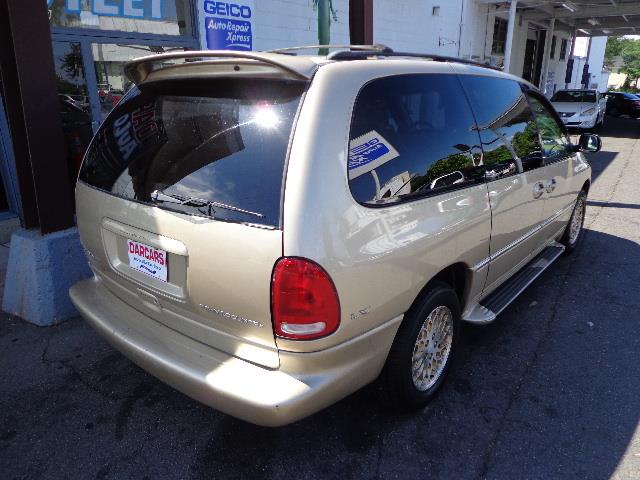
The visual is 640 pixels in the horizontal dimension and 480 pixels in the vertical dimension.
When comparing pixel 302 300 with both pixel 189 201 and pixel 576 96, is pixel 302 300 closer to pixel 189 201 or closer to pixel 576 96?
pixel 189 201

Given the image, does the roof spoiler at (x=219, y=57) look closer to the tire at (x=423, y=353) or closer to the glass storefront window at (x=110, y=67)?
the tire at (x=423, y=353)

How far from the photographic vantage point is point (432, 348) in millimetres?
2688

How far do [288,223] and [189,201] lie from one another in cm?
52

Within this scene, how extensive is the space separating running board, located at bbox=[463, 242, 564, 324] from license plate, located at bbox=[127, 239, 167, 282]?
70.4 inches

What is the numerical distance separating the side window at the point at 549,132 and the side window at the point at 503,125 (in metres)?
0.15

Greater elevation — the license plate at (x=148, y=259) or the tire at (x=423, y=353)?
the license plate at (x=148, y=259)

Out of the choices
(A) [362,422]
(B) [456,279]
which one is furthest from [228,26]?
(A) [362,422]

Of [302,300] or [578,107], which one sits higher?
[302,300]

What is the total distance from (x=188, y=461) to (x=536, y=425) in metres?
1.82

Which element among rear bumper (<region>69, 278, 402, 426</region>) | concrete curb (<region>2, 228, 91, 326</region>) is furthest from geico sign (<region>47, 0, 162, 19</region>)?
rear bumper (<region>69, 278, 402, 426</region>)

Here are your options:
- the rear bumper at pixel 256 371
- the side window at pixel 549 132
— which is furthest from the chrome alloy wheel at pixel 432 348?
the side window at pixel 549 132

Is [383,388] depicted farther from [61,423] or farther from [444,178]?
[61,423]

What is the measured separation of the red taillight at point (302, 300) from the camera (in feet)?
5.92

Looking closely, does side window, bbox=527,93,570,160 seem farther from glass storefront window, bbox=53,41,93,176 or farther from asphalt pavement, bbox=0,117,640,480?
glass storefront window, bbox=53,41,93,176
